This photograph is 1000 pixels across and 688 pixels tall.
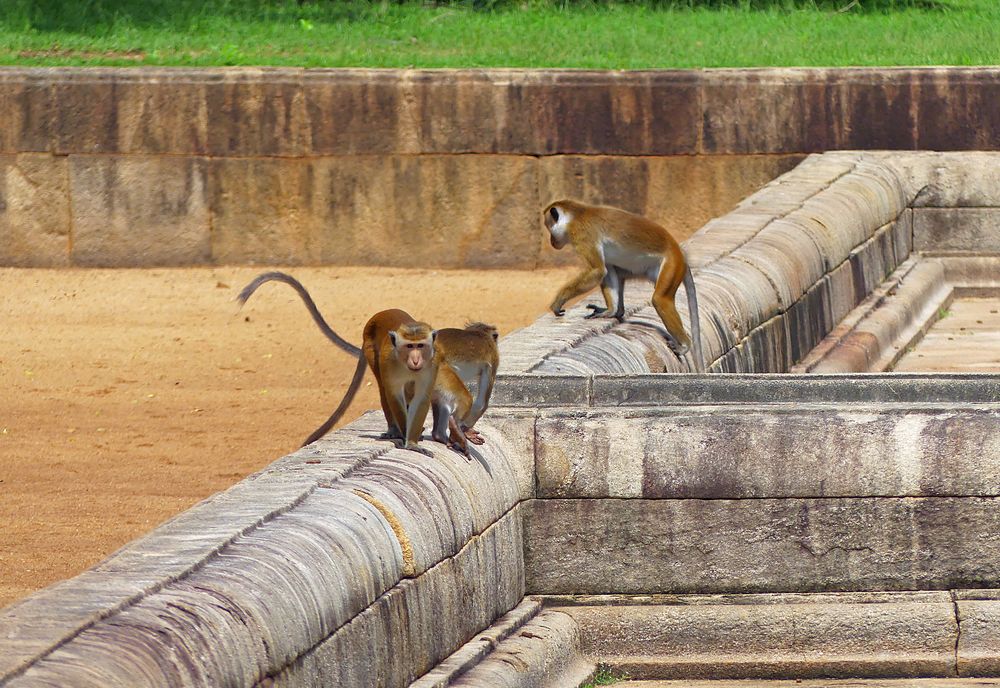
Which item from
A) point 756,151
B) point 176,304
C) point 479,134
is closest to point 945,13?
point 756,151

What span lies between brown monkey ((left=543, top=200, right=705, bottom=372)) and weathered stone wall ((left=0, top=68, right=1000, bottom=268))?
6664mm

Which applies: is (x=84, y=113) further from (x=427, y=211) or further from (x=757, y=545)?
(x=757, y=545)

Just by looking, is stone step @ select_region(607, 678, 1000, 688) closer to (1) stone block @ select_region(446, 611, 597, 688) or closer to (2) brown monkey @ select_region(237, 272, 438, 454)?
(1) stone block @ select_region(446, 611, 597, 688)

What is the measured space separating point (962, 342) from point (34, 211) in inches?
295

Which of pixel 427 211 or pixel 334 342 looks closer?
pixel 334 342

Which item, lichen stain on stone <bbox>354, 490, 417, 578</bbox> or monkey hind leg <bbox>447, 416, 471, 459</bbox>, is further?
monkey hind leg <bbox>447, 416, 471, 459</bbox>

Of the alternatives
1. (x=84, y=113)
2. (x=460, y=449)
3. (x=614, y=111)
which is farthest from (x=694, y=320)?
(x=84, y=113)

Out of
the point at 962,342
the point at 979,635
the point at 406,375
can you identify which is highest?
the point at 406,375

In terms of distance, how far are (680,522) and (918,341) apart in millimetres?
7379

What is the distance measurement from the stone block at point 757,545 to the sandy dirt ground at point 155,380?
82.9 inches

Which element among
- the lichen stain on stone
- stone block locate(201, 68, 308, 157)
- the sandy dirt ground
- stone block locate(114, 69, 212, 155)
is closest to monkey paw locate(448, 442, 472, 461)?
the lichen stain on stone

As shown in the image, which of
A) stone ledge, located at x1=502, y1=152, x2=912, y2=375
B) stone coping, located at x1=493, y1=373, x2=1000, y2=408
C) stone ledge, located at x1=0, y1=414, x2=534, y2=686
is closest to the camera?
stone ledge, located at x1=0, y1=414, x2=534, y2=686

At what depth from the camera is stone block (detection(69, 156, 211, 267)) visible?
52.6ft

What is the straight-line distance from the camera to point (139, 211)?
635 inches
